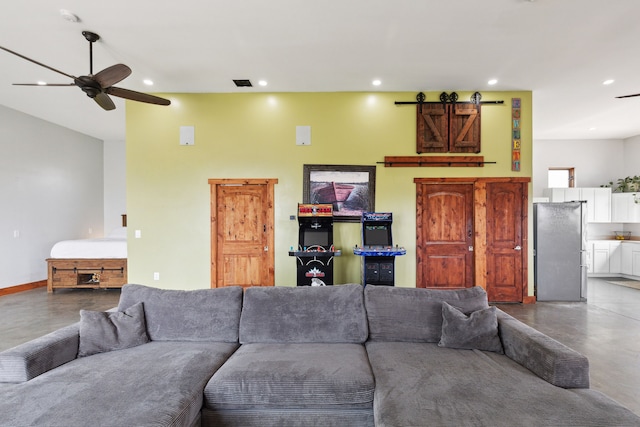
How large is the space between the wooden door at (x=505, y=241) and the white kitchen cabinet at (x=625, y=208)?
410cm

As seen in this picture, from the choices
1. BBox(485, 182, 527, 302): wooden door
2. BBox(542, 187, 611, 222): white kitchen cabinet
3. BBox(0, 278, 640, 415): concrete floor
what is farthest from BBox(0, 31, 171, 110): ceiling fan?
BBox(542, 187, 611, 222): white kitchen cabinet

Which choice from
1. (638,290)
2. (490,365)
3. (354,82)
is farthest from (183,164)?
(638,290)

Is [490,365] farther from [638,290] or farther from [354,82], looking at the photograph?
[638,290]

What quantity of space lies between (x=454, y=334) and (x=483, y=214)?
358cm

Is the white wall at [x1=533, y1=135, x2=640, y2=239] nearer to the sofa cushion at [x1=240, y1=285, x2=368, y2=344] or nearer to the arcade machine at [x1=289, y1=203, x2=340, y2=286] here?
the arcade machine at [x1=289, y1=203, x2=340, y2=286]

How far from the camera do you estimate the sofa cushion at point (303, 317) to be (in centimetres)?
243

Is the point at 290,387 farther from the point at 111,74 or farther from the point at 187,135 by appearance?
the point at 187,135

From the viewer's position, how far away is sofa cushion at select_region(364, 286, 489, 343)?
2.42 meters

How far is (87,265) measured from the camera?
6062mm

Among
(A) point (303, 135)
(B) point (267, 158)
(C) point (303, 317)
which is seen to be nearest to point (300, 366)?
(C) point (303, 317)

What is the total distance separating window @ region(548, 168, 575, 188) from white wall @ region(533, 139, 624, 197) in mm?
103

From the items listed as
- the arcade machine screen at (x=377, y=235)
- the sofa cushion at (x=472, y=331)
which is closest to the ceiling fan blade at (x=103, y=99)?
the arcade machine screen at (x=377, y=235)

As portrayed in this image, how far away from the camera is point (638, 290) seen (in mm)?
6156

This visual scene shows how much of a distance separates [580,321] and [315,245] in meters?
3.94
